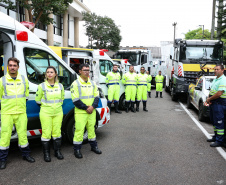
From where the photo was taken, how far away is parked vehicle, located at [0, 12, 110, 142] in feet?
15.2

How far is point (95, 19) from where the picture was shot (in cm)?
2812

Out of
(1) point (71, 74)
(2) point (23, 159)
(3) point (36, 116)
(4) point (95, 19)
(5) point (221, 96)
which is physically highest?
(4) point (95, 19)

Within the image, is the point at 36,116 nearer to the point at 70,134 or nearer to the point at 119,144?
the point at 70,134

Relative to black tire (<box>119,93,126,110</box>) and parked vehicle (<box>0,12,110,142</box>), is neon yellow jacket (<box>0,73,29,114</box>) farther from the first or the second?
black tire (<box>119,93,126,110</box>)

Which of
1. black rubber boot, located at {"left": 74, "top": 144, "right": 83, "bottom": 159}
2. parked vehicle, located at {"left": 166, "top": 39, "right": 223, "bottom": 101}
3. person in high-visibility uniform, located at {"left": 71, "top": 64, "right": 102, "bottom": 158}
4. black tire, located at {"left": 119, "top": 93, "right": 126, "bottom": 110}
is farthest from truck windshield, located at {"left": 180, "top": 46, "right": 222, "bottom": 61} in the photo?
black rubber boot, located at {"left": 74, "top": 144, "right": 83, "bottom": 159}

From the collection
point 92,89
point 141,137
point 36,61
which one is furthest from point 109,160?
point 36,61

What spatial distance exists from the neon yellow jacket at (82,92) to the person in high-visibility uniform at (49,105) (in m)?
0.25

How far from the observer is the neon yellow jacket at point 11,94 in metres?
4.22

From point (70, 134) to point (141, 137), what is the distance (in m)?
1.85

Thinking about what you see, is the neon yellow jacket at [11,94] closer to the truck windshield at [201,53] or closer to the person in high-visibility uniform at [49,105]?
the person in high-visibility uniform at [49,105]

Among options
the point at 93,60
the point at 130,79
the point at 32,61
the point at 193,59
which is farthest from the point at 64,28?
the point at 32,61

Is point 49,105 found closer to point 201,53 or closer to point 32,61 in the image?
point 32,61

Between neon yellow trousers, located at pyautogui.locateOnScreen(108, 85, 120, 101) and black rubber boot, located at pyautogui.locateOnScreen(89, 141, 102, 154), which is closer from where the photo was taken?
black rubber boot, located at pyautogui.locateOnScreen(89, 141, 102, 154)

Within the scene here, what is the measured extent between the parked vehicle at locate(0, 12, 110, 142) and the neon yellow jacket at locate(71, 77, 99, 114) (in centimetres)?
61
